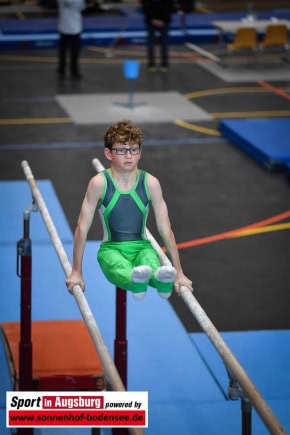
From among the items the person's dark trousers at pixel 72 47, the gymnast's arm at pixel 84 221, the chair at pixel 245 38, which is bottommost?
the gymnast's arm at pixel 84 221

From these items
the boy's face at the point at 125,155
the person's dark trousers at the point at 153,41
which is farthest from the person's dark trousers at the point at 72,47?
the boy's face at the point at 125,155

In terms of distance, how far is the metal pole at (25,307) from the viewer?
762 cm

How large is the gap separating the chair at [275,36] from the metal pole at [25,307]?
14575 mm

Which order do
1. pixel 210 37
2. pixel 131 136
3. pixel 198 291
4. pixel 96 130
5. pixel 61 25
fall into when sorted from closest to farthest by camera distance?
pixel 131 136 < pixel 198 291 < pixel 96 130 < pixel 61 25 < pixel 210 37

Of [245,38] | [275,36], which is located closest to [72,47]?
[245,38]

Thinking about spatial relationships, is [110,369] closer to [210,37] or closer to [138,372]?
[138,372]

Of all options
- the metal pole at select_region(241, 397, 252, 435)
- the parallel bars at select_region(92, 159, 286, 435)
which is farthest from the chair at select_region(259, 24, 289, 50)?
the metal pole at select_region(241, 397, 252, 435)

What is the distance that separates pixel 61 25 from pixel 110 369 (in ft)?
49.2

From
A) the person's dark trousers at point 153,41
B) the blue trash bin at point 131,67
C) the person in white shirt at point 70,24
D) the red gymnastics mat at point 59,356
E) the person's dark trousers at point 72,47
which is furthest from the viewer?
the person's dark trousers at point 153,41

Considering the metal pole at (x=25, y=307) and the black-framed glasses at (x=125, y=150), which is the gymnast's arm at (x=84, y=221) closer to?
the black-framed glasses at (x=125, y=150)

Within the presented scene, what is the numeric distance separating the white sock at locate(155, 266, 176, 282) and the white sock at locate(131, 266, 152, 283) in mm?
49

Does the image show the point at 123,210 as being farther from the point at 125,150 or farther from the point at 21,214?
the point at 21,214

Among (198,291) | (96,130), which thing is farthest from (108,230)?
(96,130)

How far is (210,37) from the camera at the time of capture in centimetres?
2441
